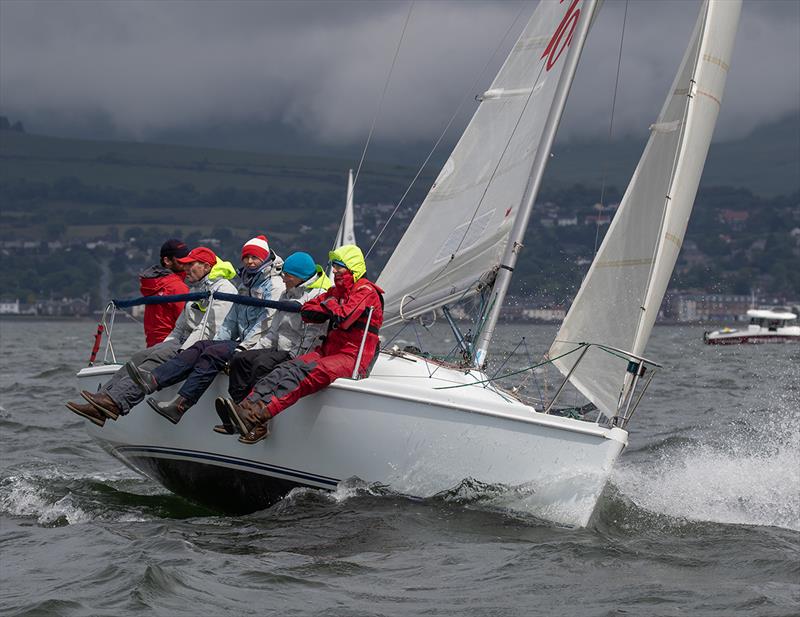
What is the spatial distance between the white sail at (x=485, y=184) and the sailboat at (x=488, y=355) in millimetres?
11

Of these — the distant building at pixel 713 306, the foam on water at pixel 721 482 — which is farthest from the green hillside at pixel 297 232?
the foam on water at pixel 721 482

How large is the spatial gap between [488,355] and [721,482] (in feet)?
6.03

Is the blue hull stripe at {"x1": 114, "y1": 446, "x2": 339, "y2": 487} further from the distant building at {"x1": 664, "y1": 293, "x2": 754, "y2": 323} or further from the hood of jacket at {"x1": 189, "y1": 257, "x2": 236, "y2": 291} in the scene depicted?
the distant building at {"x1": 664, "y1": 293, "x2": 754, "y2": 323}

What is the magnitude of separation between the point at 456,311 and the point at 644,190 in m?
1.61

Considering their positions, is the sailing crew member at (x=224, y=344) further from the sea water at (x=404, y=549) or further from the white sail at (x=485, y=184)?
the white sail at (x=485, y=184)

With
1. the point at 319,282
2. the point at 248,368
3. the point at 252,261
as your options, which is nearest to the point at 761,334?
the point at 319,282

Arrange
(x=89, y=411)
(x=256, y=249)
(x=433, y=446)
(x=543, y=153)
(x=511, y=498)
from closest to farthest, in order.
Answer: (x=433, y=446) < (x=511, y=498) < (x=89, y=411) < (x=256, y=249) < (x=543, y=153)

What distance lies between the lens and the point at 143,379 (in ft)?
23.5

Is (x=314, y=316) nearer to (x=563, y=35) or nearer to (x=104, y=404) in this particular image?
(x=104, y=404)

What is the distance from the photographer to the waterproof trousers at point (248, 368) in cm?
704

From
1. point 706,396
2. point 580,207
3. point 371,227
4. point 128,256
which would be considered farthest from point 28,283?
point 706,396

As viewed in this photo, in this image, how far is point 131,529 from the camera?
23.3ft

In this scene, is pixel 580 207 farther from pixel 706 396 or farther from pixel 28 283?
pixel 706 396

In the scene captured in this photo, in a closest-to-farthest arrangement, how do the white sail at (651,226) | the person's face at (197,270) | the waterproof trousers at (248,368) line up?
the waterproof trousers at (248,368), the person's face at (197,270), the white sail at (651,226)
